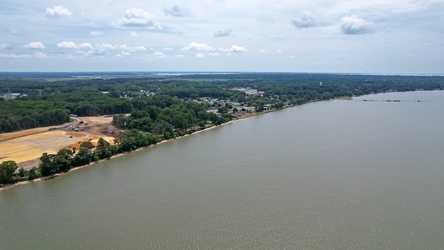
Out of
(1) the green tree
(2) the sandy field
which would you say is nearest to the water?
(1) the green tree

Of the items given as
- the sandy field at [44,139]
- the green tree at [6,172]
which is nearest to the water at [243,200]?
the green tree at [6,172]

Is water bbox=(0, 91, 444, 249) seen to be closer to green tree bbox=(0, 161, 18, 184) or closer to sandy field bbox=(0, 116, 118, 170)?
green tree bbox=(0, 161, 18, 184)

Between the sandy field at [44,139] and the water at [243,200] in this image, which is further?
the sandy field at [44,139]

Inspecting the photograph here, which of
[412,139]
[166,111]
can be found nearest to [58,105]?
[166,111]

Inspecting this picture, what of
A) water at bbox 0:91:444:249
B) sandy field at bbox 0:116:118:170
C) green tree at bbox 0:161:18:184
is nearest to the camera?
water at bbox 0:91:444:249

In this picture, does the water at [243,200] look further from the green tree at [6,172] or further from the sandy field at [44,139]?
the sandy field at [44,139]

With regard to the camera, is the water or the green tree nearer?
the water

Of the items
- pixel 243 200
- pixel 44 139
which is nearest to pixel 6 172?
pixel 44 139
